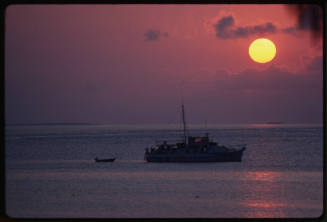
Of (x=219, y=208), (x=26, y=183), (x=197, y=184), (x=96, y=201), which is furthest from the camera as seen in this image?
(x=26, y=183)

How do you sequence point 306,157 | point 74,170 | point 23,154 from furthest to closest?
point 23,154 → point 306,157 → point 74,170

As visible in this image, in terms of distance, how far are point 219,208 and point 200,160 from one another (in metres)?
7.05

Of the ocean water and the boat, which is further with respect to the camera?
the boat

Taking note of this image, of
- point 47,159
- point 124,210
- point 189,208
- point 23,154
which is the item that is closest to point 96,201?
point 124,210

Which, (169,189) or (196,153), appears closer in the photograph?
(169,189)

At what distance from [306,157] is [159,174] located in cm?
1166

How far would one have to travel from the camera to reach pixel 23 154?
3372cm

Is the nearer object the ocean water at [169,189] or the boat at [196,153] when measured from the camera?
the ocean water at [169,189]

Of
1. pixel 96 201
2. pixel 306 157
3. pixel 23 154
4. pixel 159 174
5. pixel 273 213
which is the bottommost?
pixel 273 213

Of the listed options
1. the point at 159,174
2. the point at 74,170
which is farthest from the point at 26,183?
the point at 159,174

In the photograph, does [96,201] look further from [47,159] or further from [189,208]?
[47,159]

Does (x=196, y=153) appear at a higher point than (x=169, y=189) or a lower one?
higher

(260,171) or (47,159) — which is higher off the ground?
(47,159)

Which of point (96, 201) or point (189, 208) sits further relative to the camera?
point (96, 201)
